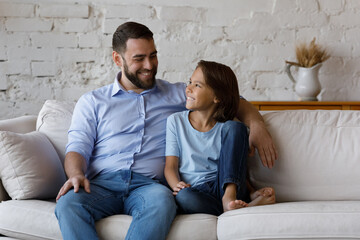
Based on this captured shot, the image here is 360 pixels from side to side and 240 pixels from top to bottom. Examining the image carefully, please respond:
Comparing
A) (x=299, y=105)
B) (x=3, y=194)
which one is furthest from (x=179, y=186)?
(x=299, y=105)

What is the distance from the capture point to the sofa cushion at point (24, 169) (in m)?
1.94

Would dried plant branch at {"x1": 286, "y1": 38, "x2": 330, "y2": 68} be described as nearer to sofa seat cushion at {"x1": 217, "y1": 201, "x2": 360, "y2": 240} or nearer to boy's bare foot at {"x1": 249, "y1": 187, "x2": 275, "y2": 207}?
boy's bare foot at {"x1": 249, "y1": 187, "x2": 275, "y2": 207}

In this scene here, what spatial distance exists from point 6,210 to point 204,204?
0.78 m

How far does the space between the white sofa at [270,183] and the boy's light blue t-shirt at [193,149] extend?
222 millimetres

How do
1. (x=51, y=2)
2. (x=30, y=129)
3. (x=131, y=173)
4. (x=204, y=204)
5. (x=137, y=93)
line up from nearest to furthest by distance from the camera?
1. (x=204, y=204)
2. (x=131, y=173)
3. (x=137, y=93)
4. (x=30, y=129)
5. (x=51, y=2)

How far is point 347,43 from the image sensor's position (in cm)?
380

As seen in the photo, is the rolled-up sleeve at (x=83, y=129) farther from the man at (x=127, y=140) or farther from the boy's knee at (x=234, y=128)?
the boy's knee at (x=234, y=128)

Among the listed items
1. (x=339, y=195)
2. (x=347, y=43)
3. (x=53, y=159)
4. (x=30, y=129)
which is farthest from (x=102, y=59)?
(x=339, y=195)

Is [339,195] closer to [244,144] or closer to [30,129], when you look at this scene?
[244,144]

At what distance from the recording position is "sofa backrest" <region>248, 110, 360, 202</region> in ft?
6.63

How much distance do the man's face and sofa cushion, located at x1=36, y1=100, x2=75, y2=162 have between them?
40 centimetres

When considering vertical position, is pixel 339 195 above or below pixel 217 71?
below

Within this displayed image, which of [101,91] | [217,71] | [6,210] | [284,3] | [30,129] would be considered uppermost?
[284,3]

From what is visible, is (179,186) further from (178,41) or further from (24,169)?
(178,41)
